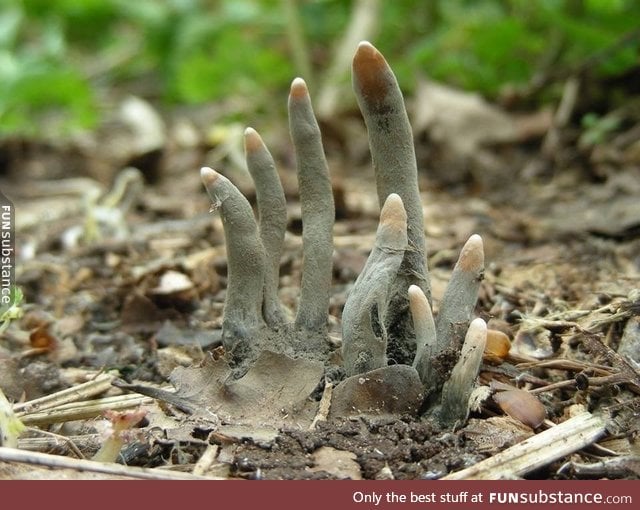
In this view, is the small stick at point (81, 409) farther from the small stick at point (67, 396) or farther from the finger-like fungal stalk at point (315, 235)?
the finger-like fungal stalk at point (315, 235)

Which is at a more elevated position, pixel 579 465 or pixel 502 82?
pixel 502 82

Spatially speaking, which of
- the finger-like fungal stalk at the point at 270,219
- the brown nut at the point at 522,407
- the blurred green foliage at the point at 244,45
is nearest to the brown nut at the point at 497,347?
Answer: the brown nut at the point at 522,407

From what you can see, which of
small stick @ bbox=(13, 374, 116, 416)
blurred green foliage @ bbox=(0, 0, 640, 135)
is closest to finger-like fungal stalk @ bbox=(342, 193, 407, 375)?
small stick @ bbox=(13, 374, 116, 416)

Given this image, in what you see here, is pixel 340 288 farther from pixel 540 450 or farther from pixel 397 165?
pixel 540 450

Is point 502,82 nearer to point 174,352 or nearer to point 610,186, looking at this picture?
point 610,186

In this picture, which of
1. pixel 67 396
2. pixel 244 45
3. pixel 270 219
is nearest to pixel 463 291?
pixel 270 219
